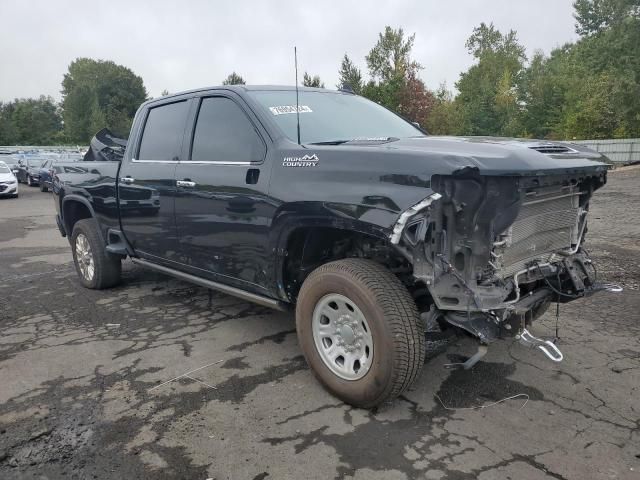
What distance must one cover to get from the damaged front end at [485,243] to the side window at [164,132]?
251 centimetres

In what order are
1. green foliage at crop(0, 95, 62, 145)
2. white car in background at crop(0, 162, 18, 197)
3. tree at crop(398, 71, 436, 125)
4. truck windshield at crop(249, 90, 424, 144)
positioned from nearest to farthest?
1. truck windshield at crop(249, 90, 424, 144)
2. white car in background at crop(0, 162, 18, 197)
3. tree at crop(398, 71, 436, 125)
4. green foliage at crop(0, 95, 62, 145)

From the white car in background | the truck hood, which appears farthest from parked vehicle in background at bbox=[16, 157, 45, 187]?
the truck hood

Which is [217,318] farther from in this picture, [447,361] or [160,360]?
[447,361]

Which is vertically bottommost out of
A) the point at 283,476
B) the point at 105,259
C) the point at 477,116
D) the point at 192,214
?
the point at 283,476

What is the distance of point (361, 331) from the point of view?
320 centimetres

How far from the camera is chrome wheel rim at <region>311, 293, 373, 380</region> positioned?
10.4 ft

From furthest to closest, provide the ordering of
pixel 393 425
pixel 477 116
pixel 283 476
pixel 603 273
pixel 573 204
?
pixel 477 116, pixel 603 273, pixel 573 204, pixel 393 425, pixel 283 476

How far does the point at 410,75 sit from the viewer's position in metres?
38.0

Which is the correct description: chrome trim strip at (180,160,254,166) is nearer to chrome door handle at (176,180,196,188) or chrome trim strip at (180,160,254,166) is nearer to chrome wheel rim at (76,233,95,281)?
chrome door handle at (176,180,196,188)

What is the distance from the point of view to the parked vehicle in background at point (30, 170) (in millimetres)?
26800

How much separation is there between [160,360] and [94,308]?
1.76 meters

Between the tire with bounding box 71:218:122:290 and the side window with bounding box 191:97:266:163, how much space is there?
2066 mm

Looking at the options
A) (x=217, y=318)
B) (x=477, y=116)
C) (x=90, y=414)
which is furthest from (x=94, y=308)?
(x=477, y=116)

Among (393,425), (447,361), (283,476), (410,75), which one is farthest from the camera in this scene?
(410,75)
